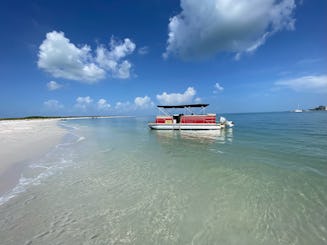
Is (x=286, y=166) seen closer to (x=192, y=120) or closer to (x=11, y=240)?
(x=11, y=240)

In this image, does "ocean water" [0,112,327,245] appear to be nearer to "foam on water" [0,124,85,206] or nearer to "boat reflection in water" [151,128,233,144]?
"foam on water" [0,124,85,206]

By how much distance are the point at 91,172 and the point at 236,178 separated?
24.8 ft

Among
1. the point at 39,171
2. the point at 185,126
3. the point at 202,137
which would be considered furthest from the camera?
the point at 185,126

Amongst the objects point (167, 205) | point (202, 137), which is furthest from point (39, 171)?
point (202, 137)

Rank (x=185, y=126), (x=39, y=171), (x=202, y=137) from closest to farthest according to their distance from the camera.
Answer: (x=39, y=171) → (x=202, y=137) → (x=185, y=126)

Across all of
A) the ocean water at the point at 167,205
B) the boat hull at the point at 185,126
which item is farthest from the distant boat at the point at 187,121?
the ocean water at the point at 167,205

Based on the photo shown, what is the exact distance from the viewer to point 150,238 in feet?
13.6

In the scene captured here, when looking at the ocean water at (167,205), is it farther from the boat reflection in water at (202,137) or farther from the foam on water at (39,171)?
the boat reflection in water at (202,137)

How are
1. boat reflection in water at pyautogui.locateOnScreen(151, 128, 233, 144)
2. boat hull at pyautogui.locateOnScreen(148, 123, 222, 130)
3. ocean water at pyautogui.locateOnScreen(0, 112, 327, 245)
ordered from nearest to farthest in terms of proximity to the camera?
ocean water at pyautogui.locateOnScreen(0, 112, 327, 245) < boat reflection in water at pyautogui.locateOnScreen(151, 128, 233, 144) < boat hull at pyautogui.locateOnScreen(148, 123, 222, 130)

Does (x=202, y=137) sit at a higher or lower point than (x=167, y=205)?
lower

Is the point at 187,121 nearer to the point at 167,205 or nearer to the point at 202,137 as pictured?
the point at 202,137

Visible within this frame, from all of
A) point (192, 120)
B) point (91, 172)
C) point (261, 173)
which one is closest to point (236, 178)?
point (261, 173)

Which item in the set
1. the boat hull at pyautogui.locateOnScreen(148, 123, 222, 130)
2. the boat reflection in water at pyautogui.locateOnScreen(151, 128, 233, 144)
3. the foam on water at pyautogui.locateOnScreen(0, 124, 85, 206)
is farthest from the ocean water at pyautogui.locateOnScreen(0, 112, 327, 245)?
the boat hull at pyautogui.locateOnScreen(148, 123, 222, 130)

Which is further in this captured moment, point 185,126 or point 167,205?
point 185,126
